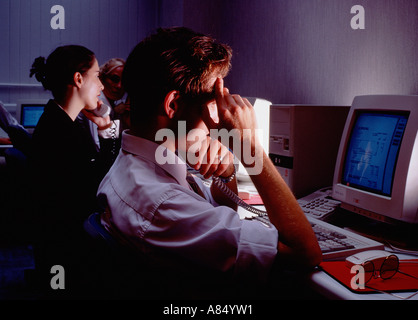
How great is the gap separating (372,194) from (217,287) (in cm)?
70

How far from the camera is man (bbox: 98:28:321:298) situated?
0.83 m

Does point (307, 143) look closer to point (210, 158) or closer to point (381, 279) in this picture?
point (210, 158)

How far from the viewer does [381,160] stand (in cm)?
133

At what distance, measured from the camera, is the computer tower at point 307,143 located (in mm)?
1703

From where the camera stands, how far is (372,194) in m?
1.33

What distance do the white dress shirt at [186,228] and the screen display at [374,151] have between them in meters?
0.57

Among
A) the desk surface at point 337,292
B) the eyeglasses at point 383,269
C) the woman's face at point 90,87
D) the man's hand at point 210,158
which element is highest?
the woman's face at point 90,87

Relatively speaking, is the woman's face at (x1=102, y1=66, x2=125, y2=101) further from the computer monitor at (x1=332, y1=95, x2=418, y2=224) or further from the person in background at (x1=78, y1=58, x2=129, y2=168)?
the computer monitor at (x1=332, y1=95, x2=418, y2=224)

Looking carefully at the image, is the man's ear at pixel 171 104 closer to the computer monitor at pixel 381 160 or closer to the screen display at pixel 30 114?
the computer monitor at pixel 381 160

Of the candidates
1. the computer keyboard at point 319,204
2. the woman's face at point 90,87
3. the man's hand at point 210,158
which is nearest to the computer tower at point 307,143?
the computer keyboard at point 319,204

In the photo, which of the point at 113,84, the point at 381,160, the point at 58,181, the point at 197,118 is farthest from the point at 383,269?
the point at 113,84

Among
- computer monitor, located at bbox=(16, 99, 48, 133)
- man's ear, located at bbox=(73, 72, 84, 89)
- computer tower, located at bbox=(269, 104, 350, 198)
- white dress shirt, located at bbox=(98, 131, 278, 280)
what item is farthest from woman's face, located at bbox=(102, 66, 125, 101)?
white dress shirt, located at bbox=(98, 131, 278, 280)
